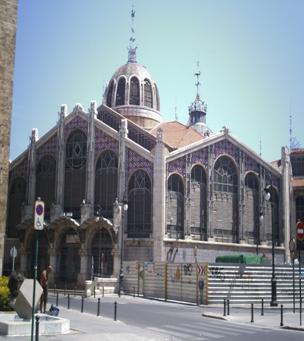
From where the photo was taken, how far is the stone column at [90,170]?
51.5m

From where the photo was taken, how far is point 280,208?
57750mm

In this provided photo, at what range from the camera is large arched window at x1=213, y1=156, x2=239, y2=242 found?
5272 cm

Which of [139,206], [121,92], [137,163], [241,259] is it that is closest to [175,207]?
[139,206]

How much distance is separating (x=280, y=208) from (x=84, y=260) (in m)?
20.7

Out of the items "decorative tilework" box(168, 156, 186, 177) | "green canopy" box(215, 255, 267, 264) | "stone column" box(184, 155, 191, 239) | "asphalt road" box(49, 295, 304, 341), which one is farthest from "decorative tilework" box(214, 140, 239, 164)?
"asphalt road" box(49, 295, 304, 341)

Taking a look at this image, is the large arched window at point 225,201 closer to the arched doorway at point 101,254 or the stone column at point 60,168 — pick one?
the arched doorway at point 101,254

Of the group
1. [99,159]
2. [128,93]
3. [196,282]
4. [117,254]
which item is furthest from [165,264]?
[128,93]

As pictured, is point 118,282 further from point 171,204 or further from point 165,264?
point 171,204

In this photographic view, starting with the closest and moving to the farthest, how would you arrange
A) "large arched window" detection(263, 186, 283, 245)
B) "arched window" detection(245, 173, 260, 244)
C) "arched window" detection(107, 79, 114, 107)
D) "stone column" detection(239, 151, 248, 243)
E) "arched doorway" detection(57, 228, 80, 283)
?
1. "arched doorway" detection(57, 228, 80, 283)
2. "stone column" detection(239, 151, 248, 243)
3. "arched window" detection(245, 173, 260, 244)
4. "large arched window" detection(263, 186, 283, 245)
5. "arched window" detection(107, 79, 114, 107)

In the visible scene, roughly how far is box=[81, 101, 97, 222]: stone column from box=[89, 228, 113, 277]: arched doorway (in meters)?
2.14

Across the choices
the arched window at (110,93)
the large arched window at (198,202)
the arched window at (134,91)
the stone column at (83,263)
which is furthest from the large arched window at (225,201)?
the arched window at (110,93)

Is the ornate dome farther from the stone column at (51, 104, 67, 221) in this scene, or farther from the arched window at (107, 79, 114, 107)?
the stone column at (51, 104, 67, 221)

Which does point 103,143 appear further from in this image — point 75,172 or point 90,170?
point 75,172

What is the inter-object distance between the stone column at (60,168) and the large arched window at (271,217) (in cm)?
2009
